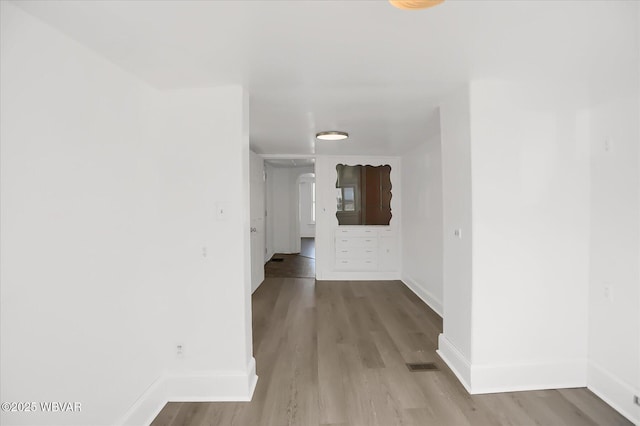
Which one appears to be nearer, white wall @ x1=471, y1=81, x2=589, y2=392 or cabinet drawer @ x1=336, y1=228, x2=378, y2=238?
white wall @ x1=471, y1=81, x2=589, y2=392

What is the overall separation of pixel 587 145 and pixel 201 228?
3083mm

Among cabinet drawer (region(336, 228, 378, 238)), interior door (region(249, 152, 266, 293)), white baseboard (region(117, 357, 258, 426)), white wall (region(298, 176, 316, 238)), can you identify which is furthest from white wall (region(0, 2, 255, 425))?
white wall (region(298, 176, 316, 238))

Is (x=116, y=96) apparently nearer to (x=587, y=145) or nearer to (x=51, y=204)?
(x=51, y=204)

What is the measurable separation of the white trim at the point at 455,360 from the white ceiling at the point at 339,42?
219 cm

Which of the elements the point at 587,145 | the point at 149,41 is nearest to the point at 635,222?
the point at 587,145

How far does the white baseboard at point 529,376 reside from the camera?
8.10 ft

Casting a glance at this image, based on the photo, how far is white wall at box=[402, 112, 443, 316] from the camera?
171 inches

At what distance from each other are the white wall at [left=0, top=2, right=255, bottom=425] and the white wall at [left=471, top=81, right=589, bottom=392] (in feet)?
6.07

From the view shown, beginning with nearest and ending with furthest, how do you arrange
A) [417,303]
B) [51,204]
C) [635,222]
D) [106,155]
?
[51,204] < [106,155] < [635,222] < [417,303]

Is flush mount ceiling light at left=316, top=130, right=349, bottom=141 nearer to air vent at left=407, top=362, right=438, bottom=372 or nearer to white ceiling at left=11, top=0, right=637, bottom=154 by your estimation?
white ceiling at left=11, top=0, right=637, bottom=154

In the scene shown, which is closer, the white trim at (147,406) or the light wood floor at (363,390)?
the white trim at (147,406)

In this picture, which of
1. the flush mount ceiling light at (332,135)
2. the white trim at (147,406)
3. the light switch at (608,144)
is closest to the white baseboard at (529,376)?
the light switch at (608,144)

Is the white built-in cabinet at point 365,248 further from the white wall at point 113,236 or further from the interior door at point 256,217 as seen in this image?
the white wall at point 113,236

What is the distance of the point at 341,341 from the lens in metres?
3.45
